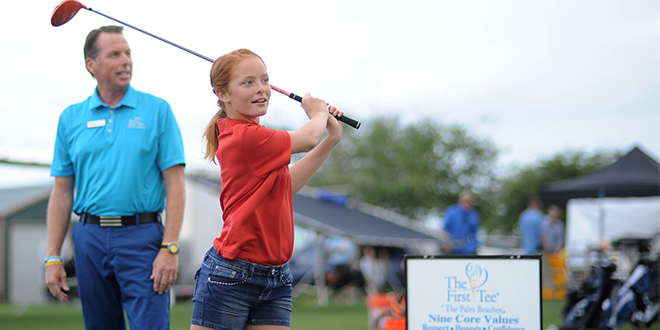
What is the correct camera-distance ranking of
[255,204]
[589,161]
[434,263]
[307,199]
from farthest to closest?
[589,161] → [307,199] → [434,263] → [255,204]

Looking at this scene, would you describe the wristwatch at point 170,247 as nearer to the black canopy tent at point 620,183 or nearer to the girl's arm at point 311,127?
the girl's arm at point 311,127

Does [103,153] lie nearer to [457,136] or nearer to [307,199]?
[307,199]

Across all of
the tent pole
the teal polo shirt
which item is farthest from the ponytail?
the tent pole

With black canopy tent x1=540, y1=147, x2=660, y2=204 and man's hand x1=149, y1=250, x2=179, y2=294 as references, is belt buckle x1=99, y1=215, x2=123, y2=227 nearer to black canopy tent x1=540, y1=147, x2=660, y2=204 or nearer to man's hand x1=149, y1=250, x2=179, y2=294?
man's hand x1=149, y1=250, x2=179, y2=294

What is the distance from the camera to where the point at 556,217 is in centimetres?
1384

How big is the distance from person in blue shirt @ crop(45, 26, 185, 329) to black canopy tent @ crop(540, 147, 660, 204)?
7973 mm

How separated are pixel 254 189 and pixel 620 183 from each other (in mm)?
8574

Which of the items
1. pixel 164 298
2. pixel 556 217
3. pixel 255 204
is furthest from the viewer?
pixel 556 217

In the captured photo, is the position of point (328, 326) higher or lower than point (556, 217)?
lower

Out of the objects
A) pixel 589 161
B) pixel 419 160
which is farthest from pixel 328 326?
pixel 589 161

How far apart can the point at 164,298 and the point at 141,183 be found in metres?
0.53

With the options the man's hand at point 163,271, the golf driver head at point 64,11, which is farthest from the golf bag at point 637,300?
the golf driver head at point 64,11

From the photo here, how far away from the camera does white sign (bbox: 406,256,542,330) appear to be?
3.77 meters

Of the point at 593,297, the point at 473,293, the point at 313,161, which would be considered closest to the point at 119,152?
the point at 313,161
